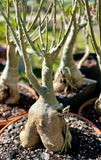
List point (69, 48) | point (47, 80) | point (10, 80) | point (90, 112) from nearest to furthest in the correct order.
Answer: point (47, 80), point (10, 80), point (90, 112), point (69, 48)

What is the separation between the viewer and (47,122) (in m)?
1.61

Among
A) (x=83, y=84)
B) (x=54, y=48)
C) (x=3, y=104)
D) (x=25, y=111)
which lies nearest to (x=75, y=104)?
(x=83, y=84)

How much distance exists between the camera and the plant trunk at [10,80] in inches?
92.3

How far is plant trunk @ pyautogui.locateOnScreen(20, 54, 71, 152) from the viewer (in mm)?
1593

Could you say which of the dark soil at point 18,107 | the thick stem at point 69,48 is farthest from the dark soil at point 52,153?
the thick stem at point 69,48

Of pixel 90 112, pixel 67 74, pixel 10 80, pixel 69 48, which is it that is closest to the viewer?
pixel 10 80

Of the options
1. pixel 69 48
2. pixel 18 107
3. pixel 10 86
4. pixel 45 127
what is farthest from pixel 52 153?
pixel 69 48

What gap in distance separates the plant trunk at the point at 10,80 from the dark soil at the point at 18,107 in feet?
0.24

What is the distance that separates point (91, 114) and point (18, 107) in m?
0.96

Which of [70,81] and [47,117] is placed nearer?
[47,117]

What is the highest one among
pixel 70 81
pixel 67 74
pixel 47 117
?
pixel 67 74

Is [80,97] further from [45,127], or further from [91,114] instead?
[45,127]

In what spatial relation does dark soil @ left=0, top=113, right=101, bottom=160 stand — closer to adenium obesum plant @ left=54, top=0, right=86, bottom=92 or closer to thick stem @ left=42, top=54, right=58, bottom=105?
thick stem @ left=42, top=54, right=58, bottom=105

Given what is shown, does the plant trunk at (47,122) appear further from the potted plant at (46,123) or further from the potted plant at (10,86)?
the potted plant at (10,86)
